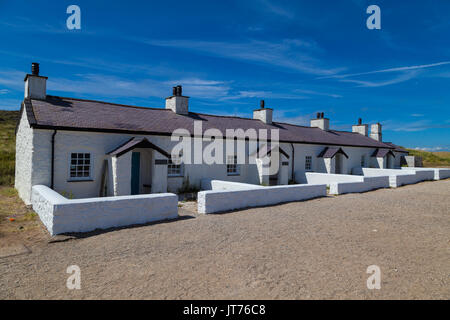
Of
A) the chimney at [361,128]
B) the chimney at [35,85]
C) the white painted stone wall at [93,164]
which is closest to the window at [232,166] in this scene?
the white painted stone wall at [93,164]

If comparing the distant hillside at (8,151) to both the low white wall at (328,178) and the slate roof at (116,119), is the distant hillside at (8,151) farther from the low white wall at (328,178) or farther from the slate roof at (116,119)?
the low white wall at (328,178)

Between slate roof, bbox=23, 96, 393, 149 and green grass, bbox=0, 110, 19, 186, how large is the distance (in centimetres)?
692

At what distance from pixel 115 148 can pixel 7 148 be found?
1848 cm

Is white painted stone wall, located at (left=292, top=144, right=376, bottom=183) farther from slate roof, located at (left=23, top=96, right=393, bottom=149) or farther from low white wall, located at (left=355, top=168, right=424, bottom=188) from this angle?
low white wall, located at (left=355, top=168, right=424, bottom=188)

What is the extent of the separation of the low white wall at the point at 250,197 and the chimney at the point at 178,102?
9081 millimetres

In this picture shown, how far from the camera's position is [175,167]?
14.8m

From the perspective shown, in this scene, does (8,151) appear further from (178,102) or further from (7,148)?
(178,102)

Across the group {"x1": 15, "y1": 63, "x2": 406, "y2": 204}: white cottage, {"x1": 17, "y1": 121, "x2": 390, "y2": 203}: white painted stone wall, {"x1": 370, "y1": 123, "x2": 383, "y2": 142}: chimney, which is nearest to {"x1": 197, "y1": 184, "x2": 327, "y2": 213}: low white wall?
{"x1": 17, "y1": 121, "x2": 390, "y2": 203}: white painted stone wall

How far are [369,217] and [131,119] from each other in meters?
11.7

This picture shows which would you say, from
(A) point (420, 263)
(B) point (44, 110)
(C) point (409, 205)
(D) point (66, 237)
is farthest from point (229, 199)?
(B) point (44, 110)

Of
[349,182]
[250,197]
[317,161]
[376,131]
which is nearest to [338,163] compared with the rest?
[317,161]

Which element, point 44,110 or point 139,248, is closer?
point 139,248
